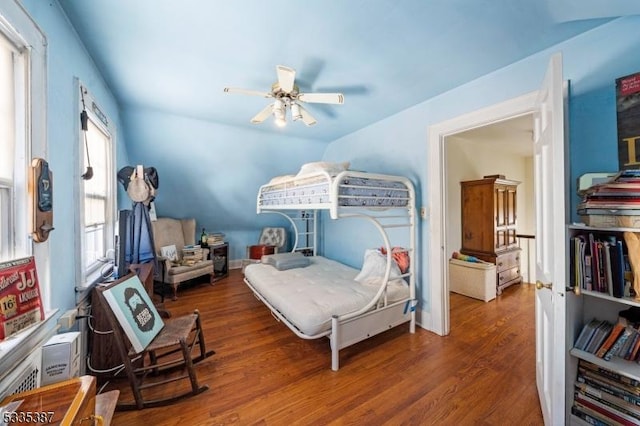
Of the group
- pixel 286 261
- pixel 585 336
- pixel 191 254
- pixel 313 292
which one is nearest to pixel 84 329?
→ pixel 313 292

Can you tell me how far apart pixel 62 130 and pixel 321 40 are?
170 cm

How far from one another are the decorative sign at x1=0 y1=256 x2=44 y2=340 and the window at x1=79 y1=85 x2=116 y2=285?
764mm

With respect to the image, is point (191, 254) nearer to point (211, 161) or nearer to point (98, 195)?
point (211, 161)

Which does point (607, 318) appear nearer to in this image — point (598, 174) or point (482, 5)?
point (598, 174)

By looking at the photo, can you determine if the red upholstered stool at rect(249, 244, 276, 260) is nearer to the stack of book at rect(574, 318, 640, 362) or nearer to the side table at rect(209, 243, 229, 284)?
the side table at rect(209, 243, 229, 284)

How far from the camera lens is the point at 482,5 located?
1304 millimetres

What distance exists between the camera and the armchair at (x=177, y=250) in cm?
353

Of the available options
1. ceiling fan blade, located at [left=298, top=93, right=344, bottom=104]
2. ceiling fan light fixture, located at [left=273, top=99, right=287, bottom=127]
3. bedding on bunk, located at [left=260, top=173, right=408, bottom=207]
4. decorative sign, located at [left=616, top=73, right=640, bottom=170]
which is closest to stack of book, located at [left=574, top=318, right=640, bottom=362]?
decorative sign, located at [left=616, top=73, right=640, bottom=170]

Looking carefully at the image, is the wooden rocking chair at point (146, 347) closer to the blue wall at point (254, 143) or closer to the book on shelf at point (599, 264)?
the blue wall at point (254, 143)

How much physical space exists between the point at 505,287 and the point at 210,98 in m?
4.76

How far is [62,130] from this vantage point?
58.3 inches

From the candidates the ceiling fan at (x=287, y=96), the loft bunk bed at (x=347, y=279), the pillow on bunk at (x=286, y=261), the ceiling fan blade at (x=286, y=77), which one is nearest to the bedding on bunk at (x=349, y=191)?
the loft bunk bed at (x=347, y=279)

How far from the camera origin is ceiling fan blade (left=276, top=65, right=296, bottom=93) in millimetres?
1642

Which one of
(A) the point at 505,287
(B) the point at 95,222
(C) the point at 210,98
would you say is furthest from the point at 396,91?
(A) the point at 505,287
